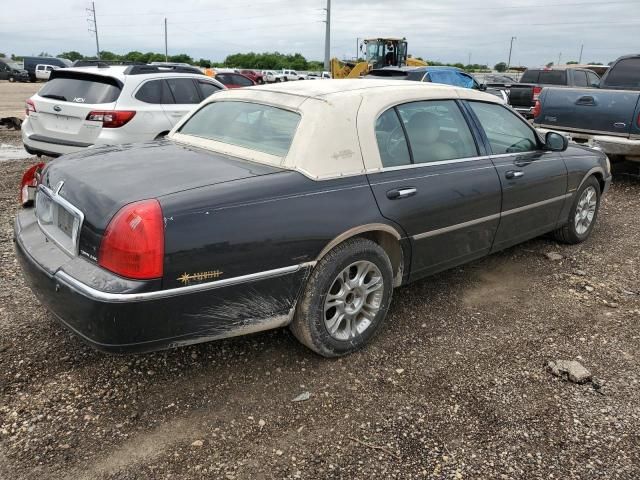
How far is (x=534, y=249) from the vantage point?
17.8 ft

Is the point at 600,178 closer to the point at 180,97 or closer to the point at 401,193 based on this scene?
the point at 401,193

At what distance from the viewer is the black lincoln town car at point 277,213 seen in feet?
8.16

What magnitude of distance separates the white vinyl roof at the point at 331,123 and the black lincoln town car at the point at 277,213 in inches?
0.4

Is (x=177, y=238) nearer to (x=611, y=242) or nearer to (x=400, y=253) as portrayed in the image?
(x=400, y=253)

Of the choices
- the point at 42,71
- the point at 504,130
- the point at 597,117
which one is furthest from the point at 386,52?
the point at 42,71

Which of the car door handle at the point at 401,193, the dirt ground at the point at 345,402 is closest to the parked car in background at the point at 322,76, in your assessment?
the car door handle at the point at 401,193

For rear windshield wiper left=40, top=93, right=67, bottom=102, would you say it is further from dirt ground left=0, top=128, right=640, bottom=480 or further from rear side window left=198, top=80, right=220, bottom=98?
dirt ground left=0, top=128, right=640, bottom=480

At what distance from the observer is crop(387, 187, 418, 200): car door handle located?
3.26 metres

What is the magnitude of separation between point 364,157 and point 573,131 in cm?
610

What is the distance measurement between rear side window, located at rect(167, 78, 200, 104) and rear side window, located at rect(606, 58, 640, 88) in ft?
22.9

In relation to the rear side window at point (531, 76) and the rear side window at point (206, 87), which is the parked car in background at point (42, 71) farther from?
the rear side window at point (206, 87)

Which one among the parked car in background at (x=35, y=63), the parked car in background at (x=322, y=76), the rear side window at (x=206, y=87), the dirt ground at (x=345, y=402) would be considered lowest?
the dirt ground at (x=345, y=402)

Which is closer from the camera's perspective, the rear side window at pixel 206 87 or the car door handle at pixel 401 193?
the car door handle at pixel 401 193

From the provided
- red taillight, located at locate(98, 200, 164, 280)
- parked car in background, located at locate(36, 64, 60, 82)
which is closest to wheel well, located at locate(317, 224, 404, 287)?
red taillight, located at locate(98, 200, 164, 280)
